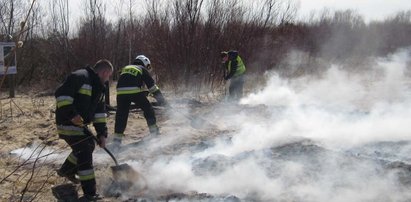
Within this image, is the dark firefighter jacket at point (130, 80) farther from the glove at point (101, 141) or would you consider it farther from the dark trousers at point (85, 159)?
the dark trousers at point (85, 159)

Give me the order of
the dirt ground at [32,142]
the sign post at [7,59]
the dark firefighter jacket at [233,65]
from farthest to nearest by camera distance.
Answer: the dark firefighter jacket at [233,65] < the dirt ground at [32,142] < the sign post at [7,59]

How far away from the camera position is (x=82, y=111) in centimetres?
502

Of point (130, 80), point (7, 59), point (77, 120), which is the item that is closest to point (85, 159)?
point (77, 120)

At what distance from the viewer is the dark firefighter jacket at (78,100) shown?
4812mm

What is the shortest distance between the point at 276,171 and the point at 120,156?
9.00 feet

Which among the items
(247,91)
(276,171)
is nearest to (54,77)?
(247,91)

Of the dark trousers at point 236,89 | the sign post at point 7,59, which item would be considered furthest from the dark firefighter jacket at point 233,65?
the sign post at point 7,59

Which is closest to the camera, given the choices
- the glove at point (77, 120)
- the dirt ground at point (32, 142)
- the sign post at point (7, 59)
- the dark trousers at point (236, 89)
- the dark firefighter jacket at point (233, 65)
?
the sign post at point (7, 59)

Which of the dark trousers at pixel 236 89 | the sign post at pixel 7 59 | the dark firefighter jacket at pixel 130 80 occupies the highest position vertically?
the sign post at pixel 7 59

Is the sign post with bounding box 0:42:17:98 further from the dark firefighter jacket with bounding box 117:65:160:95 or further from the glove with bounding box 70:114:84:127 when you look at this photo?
the dark firefighter jacket with bounding box 117:65:160:95

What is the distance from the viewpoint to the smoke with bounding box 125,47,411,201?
4.92m

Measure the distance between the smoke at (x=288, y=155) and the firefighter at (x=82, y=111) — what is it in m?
0.88

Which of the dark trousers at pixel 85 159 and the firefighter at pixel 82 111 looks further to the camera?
the dark trousers at pixel 85 159

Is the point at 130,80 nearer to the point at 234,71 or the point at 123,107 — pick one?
the point at 123,107
